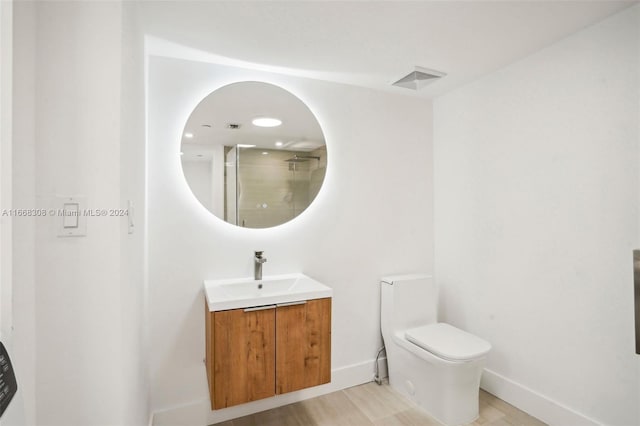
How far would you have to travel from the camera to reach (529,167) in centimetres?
210

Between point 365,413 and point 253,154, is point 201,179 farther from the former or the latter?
point 365,413

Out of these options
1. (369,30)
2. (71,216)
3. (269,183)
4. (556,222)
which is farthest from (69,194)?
(556,222)

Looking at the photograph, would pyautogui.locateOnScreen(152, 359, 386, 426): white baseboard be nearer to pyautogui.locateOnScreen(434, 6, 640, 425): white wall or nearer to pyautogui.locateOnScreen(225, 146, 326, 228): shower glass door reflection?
pyautogui.locateOnScreen(434, 6, 640, 425): white wall

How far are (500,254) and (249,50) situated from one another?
2183 millimetres

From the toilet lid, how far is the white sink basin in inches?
29.5

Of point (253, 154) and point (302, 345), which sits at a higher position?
point (253, 154)

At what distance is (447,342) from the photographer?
2.07 metres

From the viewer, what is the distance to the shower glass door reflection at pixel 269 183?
2.20 m

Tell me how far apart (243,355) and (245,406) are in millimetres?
677

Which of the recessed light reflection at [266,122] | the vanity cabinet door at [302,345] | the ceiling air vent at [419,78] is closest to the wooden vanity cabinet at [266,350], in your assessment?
the vanity cabinet door at [302,345]

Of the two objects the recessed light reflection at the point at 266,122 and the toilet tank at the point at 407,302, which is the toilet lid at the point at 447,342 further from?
the recessed light reflection at the point at 266,122

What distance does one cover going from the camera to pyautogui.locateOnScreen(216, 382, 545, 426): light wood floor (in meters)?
2.03

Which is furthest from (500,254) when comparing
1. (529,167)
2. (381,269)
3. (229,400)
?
(229,400)

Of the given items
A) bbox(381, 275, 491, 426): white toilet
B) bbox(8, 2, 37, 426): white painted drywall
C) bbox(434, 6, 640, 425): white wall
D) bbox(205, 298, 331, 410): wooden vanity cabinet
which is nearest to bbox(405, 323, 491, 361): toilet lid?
bbox(381, 275, 491, 426): white toilet
